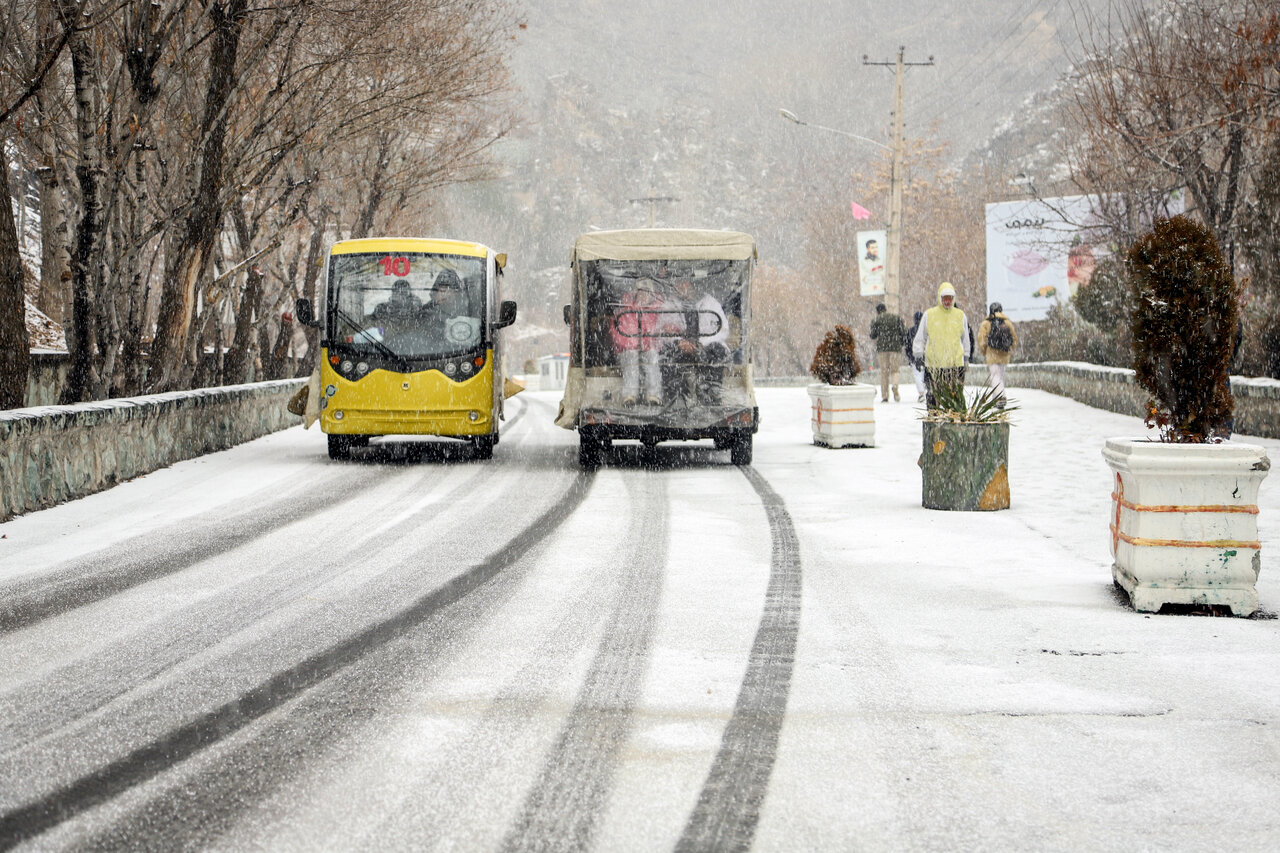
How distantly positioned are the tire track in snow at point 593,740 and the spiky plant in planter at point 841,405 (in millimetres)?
10927

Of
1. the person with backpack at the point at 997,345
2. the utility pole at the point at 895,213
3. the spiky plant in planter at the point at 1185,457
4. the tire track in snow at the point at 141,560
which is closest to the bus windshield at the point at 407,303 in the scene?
the tire track in snow at the point at 141,560

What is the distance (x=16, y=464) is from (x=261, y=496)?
2346mm

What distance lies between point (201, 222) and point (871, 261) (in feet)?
99.5

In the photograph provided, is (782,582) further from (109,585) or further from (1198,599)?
(109,585)

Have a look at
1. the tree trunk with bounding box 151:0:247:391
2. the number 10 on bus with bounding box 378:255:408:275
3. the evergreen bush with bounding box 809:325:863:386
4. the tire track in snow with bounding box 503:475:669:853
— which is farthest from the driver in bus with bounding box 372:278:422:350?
the tire track in snow with bounding box 503:475:669:853

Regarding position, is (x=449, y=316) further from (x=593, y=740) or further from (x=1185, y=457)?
(x=593, y=740)

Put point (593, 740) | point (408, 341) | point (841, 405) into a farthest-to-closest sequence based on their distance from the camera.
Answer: point (841, 405) < point (408, 341) < point (593, 740)

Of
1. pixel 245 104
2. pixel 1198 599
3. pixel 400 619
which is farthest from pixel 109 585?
pixel 245 104

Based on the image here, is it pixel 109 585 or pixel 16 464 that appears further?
pixel 16 464

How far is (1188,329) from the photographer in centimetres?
802

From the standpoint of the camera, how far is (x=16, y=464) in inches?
474

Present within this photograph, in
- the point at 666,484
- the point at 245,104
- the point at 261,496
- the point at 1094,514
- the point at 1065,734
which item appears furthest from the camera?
the point at 245,104

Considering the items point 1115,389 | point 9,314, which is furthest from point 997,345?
point 9,314

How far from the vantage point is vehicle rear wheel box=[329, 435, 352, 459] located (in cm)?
1786
